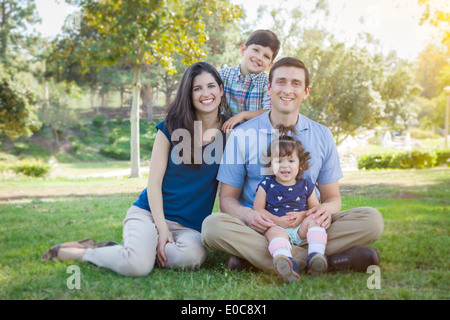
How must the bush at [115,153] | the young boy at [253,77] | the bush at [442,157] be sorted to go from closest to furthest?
1. the young boy at [253,77]
2. the bush at [442,157]
3. the bush at [115,153]

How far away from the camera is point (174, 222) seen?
278 centimetres

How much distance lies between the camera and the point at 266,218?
2455 millimetres

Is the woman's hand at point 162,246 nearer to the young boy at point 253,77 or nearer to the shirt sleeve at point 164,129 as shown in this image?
the shirt sleeve at point 164,129

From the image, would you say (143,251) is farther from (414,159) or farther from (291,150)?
(414,159)

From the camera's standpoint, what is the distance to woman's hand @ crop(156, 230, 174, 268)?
2.55 meters

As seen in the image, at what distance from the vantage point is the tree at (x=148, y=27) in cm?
757

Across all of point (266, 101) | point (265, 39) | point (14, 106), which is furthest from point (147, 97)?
point (266, 101)

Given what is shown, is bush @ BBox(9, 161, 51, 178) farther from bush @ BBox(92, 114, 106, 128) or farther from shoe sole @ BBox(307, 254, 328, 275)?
shoe sole @ BBox(307, 254, 328, 275)

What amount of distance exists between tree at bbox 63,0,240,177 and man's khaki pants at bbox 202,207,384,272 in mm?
5673

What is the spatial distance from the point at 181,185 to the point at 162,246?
0.46 meters

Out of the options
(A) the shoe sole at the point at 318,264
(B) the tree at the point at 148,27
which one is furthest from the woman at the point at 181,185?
(B) the tree at the point at 148,27
